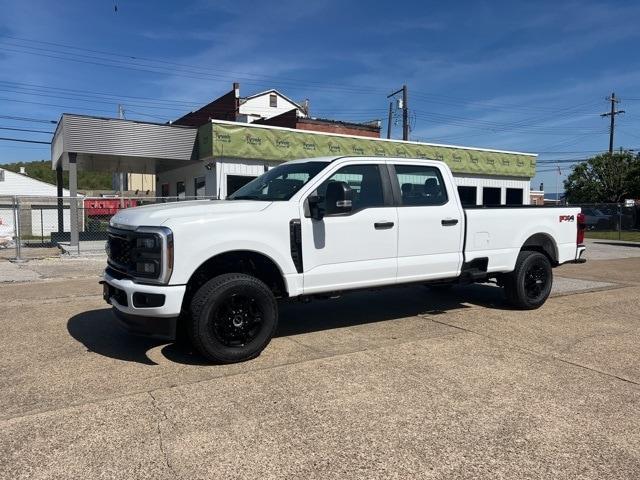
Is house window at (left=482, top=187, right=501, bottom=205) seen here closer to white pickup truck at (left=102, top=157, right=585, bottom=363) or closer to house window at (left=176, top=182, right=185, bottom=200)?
house window at (left=176, top=182, right=185, bottom=200)

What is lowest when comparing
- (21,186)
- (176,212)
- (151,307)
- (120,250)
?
(151,307)

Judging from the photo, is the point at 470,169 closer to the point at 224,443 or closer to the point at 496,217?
the point at 496,217

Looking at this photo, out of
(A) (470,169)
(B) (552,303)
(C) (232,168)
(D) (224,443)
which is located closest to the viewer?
(D) (224,443)

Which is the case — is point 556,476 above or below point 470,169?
below

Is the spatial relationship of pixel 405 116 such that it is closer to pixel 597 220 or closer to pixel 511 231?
pixel 597 220

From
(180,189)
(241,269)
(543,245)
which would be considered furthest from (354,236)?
(180,189)

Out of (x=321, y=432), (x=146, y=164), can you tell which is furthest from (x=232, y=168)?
(x=321, y=432)

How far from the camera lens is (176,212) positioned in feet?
16.3

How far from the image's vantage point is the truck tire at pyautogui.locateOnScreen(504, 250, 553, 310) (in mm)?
7359

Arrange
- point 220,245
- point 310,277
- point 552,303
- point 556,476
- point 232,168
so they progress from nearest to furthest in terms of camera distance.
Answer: point 556,476 → point 220,245 → point 310,277 → point 552,303 → point 232,168

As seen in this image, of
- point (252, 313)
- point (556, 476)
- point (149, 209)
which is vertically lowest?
point (556, 476)

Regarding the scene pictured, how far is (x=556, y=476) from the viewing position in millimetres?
3080

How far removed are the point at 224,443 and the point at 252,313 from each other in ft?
5.88

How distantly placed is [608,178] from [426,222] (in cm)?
4302
